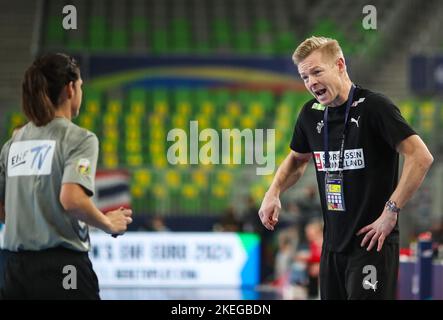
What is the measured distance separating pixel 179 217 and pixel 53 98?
1256 cm

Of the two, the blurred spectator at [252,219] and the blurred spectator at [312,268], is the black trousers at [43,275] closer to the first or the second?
the blurred spectator at [312,268]

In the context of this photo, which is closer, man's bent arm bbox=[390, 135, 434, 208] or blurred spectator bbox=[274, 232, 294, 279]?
man's bent arm bbox=[390, 135, 434, 208]

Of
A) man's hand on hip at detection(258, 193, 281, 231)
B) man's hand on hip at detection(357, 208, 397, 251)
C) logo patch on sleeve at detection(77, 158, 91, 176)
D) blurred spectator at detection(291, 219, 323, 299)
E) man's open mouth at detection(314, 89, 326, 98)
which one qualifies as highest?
man's open mouth at detection(314, 89, 326, 98)

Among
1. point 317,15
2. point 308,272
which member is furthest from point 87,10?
point 308,272

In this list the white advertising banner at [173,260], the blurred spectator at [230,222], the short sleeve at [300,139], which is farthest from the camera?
the blurred spectator at [230,222]

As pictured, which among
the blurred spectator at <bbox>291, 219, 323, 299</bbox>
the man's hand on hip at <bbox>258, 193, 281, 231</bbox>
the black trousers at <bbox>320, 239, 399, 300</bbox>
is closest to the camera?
the black trousers at <bbox>320, 239, 399, 300</bbox>

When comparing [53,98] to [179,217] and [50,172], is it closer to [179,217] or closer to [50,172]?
[50,172]

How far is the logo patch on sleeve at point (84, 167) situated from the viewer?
3670 millimetres

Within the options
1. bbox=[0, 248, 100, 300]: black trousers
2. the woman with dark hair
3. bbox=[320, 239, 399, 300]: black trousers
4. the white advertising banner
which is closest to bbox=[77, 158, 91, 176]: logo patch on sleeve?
the woman with dark hair

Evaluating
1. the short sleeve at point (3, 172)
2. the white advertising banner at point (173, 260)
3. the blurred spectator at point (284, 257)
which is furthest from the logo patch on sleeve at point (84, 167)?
the blurred spectator at point (284, 257)

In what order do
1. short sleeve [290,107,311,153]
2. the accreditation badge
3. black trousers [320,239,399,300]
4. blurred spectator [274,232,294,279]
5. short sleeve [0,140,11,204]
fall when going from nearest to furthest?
short sleeve [0,140,11,204] → black trousers [320,239,399,300] → the accreditation badge → short sleeve [290,107,311,153] → blurred spectator [274,232,294,279]

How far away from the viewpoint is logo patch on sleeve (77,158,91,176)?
3.67m

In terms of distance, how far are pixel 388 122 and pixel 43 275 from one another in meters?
1.72

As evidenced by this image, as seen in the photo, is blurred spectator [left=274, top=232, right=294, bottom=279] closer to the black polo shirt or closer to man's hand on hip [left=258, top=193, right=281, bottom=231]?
man's hand on hip [left=258, top=193, right=281, bottom=231]
